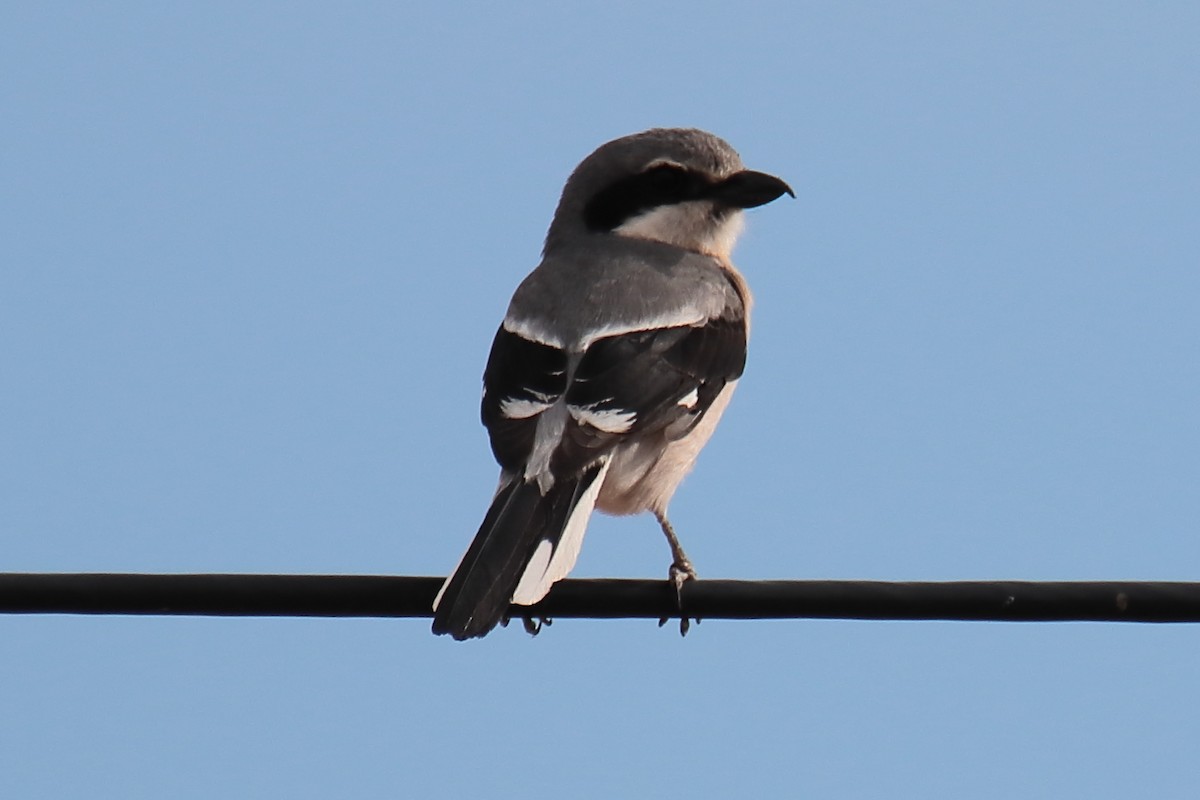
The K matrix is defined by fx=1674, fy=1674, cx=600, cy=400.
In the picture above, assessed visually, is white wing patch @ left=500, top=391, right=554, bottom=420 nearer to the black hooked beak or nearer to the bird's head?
the bird's head

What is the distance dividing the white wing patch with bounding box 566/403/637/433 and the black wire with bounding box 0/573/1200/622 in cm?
173

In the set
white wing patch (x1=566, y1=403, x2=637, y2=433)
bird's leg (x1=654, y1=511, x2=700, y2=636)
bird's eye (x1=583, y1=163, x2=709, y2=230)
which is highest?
bird's eye (x1=583, y1=163, x2=709, y2=230)

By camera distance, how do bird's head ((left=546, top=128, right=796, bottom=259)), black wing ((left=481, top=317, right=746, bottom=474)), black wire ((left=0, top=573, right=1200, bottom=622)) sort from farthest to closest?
1. bird's head ((left=546, top=128, right=796, bottom=259))
2. black wing ((left=481, top=317, right=746, bottom=474))
3. black wire ((left=0, top=573, right=1200, bottom=622))

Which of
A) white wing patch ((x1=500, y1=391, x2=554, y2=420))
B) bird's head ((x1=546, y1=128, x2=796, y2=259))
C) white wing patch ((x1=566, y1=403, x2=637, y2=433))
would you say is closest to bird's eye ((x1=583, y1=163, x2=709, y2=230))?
bird's head ((x1=546, y1=128, x2=796, y2=259))

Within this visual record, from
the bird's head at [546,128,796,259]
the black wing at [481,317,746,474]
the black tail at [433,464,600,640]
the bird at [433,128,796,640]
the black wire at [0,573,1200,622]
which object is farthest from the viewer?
the bird's head at [546,128,796,259]

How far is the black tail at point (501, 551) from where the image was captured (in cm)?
451

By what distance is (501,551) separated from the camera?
4.90 meters

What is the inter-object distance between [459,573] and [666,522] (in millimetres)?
1734

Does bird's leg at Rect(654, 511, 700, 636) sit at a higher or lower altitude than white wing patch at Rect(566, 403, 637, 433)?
lower

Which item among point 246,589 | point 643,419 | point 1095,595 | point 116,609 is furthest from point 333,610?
point 643,419

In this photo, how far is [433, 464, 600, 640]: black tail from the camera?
14.8 feet

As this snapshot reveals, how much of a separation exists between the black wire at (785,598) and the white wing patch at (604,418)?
1.73m

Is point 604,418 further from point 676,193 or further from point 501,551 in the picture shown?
point 676,193

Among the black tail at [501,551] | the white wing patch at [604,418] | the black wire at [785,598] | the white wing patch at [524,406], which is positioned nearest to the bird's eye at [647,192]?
the white wing patch at [524,406]
